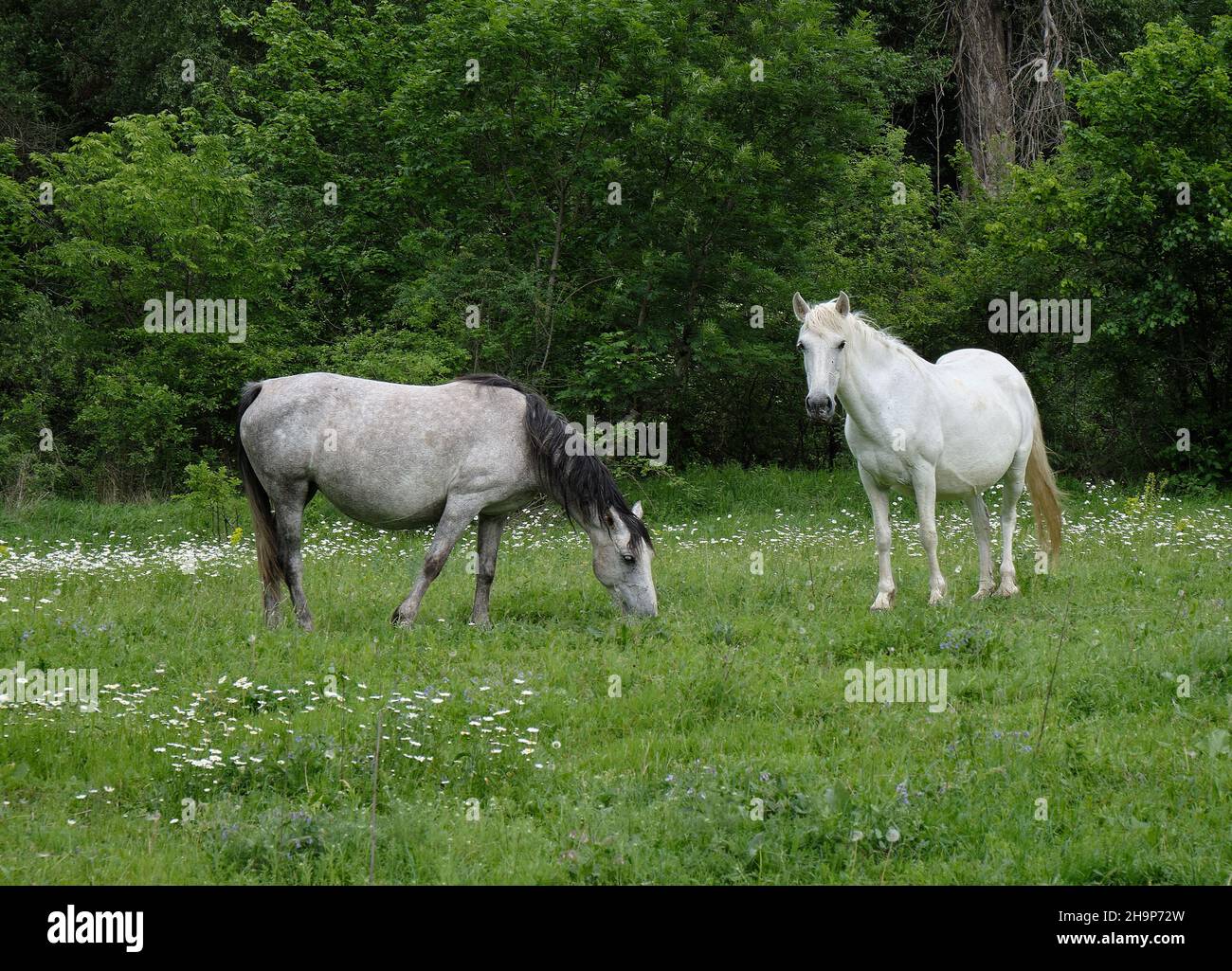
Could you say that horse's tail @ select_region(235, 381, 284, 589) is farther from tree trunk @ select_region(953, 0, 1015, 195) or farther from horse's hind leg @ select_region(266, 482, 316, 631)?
tree trunk @ select_region(953, 0, 1015, 195)

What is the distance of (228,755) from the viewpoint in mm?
5812

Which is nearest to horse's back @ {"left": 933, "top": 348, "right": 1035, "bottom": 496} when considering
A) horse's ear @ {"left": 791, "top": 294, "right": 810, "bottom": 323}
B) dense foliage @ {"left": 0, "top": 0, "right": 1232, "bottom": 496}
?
horse's ear @ {"left": 791, "top": 294, "right": 810, "bottom": 323}

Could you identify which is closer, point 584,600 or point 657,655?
point 657,655

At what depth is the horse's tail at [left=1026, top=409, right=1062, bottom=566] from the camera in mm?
10977

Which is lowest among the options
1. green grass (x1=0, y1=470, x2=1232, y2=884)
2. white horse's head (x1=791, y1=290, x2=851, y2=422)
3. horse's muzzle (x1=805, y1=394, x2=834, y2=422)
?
green grass (x1=0, y1=470, x2=1232, y2=884)

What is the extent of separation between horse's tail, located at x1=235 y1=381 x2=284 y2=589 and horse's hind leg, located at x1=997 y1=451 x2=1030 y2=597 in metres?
6.15

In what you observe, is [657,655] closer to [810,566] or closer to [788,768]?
[788,768]

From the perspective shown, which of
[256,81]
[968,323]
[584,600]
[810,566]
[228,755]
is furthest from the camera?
[256,81]

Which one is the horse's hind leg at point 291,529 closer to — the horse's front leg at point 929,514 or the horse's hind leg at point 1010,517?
the horse's front leg at point 929,514

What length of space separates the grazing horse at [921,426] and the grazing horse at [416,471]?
1.88m

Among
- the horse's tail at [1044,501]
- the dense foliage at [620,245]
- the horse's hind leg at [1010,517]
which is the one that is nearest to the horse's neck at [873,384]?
the horse's hind leg at [1010,517]

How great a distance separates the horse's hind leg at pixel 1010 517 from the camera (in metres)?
10.2
